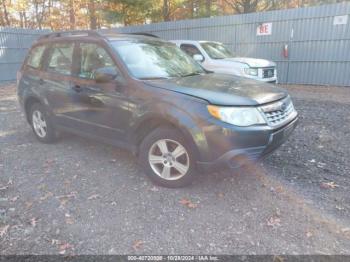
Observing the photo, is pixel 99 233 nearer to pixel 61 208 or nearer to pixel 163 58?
pixel 61 208

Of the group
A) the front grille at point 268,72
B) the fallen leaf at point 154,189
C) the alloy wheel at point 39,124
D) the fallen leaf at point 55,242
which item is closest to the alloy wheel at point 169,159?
the fallen leaf at point 154,189

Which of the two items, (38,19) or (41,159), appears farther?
(38,19)

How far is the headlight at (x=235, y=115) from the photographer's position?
9.27 ft

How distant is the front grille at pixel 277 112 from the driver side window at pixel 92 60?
1972 mm

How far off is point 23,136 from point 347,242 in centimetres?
562

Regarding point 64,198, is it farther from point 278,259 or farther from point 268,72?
point 268,72

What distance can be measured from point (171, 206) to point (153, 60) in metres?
1.93

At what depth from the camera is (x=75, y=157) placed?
4.46 meters

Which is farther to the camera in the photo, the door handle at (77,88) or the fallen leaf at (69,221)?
the door handle at (77,88)

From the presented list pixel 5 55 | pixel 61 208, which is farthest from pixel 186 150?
pixel 5 55

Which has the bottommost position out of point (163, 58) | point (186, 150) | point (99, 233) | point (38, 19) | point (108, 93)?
point (99, 233)

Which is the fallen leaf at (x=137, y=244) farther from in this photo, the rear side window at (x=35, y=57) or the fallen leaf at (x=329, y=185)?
the rear side window at (x=35, y=57)

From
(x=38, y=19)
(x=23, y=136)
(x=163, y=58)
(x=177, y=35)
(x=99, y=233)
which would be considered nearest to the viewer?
(x=99, y=233)

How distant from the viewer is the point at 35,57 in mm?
4973
